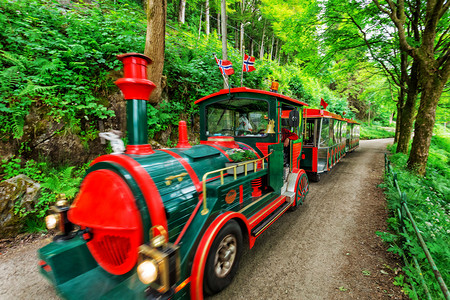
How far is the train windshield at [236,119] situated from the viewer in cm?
397

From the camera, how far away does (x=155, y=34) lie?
5324 mm

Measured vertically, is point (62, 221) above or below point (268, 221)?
above

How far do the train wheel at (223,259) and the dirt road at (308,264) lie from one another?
249 mm

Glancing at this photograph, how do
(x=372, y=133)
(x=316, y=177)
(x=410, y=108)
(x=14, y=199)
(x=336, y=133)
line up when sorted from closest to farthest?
(x=14, y=199) < (x=316, y=177) < (x=410, y=108) < (x=336, y=133) < (x=372, y=133)

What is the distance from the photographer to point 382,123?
3888 cm

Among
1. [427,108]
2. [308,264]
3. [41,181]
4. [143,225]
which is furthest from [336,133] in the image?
[41,181]

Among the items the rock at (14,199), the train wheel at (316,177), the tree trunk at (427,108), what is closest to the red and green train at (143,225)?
the rock at (14,199)

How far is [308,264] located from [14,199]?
5412 mm

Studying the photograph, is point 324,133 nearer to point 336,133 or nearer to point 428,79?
point 336,133

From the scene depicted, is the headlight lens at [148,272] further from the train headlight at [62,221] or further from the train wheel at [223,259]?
the train headlight at [62,221]

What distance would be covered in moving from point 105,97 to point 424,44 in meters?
9.66

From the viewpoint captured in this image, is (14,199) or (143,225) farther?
→ (14,199)

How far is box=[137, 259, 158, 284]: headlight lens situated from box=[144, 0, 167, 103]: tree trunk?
4939mm

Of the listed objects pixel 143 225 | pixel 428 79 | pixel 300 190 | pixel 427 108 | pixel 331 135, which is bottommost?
pixel 300 190
